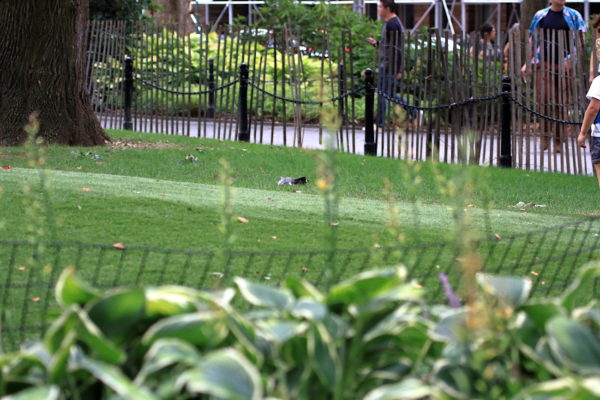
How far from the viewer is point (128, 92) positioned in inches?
632

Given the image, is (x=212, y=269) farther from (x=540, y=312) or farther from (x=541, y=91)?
(x=541, y=91)

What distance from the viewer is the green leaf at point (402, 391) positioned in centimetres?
248

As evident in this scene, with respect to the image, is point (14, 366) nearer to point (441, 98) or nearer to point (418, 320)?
point (418, 320)

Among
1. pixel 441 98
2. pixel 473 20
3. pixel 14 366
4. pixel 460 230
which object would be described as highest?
pixel 473 20

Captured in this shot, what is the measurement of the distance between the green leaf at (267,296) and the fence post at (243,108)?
11.8 m

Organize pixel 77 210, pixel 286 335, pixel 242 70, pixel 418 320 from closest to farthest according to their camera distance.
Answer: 1. pixel 286 335
2. pixel 418 320
3. pixel 77 210
4. pixel 242 70

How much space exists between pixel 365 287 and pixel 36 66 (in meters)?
10.0

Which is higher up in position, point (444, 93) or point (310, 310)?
point (444, 93)

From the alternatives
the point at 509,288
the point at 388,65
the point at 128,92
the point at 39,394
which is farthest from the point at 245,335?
the point at 128,92

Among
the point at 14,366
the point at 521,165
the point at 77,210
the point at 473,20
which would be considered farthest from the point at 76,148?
the point at 473,20

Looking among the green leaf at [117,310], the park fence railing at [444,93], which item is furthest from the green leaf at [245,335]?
the park fence railing at [444,93]

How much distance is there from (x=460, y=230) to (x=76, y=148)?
9.99 metres

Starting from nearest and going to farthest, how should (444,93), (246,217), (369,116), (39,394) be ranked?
(39,394) → (246,217) → (444,93) → (369,116)

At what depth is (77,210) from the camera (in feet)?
24.1
